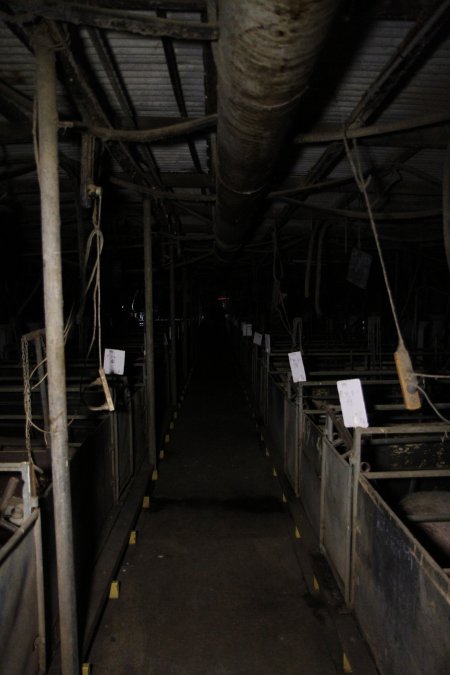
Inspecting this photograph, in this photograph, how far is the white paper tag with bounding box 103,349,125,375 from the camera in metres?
4.61

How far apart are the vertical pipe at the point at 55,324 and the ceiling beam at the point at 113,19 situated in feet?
0.63

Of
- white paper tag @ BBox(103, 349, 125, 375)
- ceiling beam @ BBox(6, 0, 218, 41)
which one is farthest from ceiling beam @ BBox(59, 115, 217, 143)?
white paper tag @ BBox(103, 349, 125, 375)

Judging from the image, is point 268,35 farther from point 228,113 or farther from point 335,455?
point 335,455

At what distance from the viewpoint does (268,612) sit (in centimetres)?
319

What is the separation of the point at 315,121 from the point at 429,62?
1101mm

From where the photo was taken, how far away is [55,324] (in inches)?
89.2

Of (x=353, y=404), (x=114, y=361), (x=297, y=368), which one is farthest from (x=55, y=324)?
(x=297, y=368)

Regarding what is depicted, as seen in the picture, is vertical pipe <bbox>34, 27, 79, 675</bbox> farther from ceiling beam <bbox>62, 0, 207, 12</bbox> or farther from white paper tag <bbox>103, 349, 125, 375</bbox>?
white paper tag <bbox>103, 349, 125, 375</bbox>

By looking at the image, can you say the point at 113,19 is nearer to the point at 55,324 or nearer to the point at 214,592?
the point at 55,324

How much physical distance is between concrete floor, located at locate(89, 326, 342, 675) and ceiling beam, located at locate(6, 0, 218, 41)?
11.9 feet

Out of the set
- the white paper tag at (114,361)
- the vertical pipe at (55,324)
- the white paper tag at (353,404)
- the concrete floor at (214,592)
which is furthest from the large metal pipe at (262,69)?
the concrete floor at (214,592)

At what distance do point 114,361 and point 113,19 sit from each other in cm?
325

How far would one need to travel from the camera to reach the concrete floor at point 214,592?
277 centimetres

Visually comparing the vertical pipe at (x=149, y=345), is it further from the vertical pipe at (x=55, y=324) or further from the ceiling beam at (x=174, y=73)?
the vertical pipe at (x=55, y=324)
